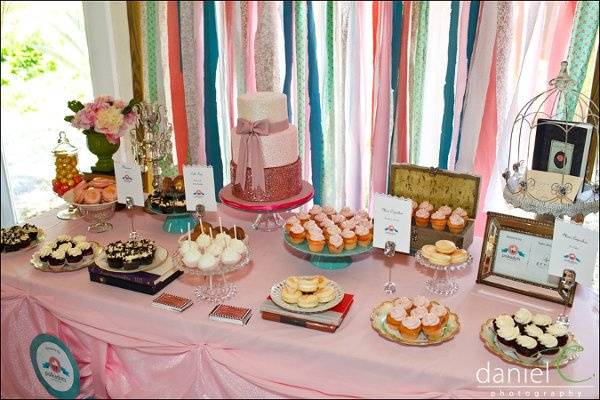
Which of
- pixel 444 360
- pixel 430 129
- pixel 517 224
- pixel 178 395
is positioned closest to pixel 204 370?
pixel 178 395

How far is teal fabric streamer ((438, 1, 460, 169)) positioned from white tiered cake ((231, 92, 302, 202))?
986mm

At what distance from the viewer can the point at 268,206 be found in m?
1.96

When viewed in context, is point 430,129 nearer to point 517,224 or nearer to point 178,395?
point 517,224

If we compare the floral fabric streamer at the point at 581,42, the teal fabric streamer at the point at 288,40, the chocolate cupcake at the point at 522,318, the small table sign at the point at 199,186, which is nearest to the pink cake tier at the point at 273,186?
the small table sign at the point at 199,186

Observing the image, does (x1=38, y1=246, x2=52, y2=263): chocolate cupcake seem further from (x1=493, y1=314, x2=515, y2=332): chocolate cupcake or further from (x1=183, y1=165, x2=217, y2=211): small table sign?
(x1=493, y1=314, x2=515, y2=332): chocolate cupcake

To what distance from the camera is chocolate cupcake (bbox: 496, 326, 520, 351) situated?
136 cm

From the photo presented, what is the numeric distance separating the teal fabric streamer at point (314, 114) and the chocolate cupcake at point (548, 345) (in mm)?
1793

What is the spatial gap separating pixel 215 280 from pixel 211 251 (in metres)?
0.15

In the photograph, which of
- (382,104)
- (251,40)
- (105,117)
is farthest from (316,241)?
Result: (251,40)

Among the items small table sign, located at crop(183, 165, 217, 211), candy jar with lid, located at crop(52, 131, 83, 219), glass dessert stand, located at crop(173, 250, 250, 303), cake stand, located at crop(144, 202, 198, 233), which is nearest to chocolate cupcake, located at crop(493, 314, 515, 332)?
glass dessert stand, located at crop(173, 250, 250, 303)

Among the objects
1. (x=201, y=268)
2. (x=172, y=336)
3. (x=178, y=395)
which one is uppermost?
(x=201, y=268)

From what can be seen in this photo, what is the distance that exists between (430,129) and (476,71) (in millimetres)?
371

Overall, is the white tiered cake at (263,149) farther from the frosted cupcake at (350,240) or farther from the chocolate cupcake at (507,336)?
the chocolate cupcake at (507,336)

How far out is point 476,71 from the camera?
8.54ft
